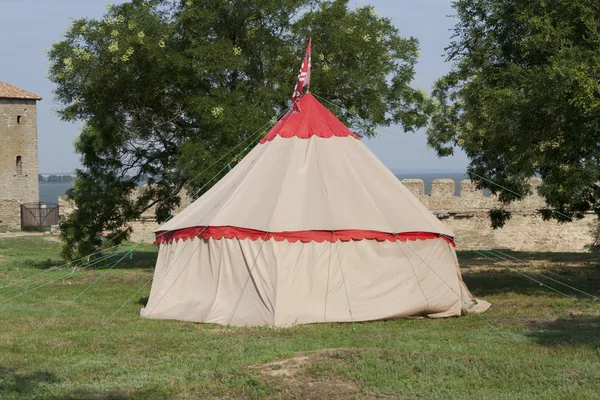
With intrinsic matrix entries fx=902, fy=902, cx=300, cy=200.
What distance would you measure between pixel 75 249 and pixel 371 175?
9.46 metres

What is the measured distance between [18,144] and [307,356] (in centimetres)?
4067

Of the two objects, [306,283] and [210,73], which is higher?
[210,73]

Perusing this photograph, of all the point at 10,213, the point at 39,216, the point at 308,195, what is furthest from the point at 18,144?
the point at 308,195

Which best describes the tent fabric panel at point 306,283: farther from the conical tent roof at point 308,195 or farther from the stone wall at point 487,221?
the stone wall at point 487,221

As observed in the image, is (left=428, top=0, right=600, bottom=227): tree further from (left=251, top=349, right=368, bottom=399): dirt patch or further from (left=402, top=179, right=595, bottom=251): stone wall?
(left=402, top=179, right=595, bottom=251): stone wall

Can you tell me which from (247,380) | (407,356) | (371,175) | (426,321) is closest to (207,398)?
(247,380)

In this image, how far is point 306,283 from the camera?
466 inches

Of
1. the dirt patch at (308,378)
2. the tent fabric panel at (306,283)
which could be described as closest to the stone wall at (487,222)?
the tent fabric panel at (306,283)

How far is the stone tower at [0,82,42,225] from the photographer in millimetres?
45562

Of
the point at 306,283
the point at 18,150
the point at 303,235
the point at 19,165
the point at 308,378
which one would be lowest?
the point at 308,378

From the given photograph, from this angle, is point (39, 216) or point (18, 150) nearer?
point (39, 216)

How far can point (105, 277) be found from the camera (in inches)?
726

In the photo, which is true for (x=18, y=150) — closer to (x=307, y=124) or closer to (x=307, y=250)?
(x=307, y=124)

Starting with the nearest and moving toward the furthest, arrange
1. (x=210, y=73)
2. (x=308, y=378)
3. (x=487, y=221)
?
(x=308, y=378), (x=210, y=73), (x=487, y=221)
